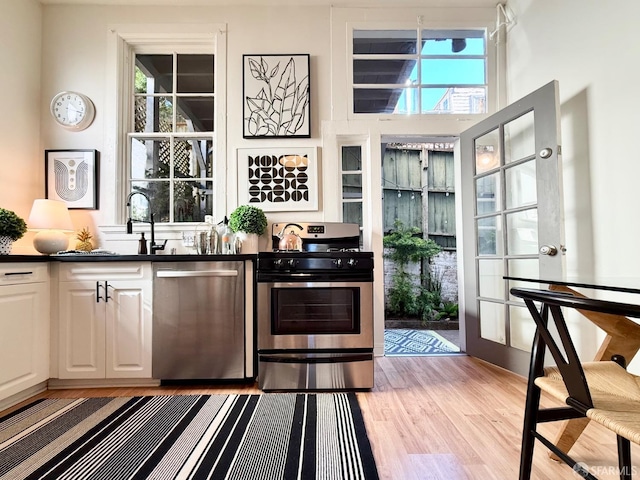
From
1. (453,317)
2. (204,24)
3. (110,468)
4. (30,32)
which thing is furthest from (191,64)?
(453,317)

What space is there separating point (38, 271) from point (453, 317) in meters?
4.11

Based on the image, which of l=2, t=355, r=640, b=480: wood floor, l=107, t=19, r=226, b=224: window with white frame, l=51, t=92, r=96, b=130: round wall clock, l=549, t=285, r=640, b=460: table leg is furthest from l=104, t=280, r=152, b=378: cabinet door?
l=549, t=285, r=640, b=460: table leg

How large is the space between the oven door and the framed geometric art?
5.71 ft

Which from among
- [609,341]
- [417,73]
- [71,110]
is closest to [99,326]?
[71,110]

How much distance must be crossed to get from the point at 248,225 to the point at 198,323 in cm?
78

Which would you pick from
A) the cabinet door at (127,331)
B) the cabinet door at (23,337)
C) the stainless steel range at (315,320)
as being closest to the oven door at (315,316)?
the stainless steel range at (315,320)

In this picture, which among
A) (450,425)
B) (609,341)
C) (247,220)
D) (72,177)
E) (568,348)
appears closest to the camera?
(568,348)

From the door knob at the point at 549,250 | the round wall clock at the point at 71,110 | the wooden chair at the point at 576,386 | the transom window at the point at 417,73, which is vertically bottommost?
the wooden chair at the point at 576,386

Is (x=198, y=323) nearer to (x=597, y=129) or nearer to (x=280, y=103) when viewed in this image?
(x=280, y=103)

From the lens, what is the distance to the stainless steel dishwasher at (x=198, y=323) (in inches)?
A: 82.0

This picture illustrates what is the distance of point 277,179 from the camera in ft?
8.91

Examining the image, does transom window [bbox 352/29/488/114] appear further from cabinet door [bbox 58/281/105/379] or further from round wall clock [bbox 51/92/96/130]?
cabinet door [bbox 58/281/105/379]

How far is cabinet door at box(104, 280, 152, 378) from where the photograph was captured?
6.86ft

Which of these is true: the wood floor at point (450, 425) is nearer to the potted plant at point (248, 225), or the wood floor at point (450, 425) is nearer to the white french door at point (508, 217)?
the white french door at point (508, 217)
